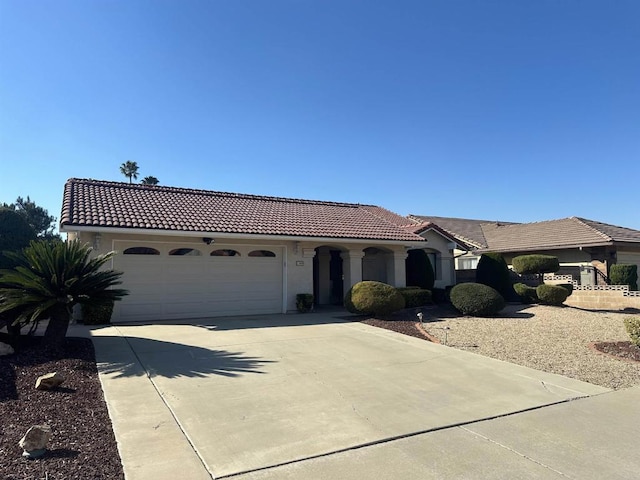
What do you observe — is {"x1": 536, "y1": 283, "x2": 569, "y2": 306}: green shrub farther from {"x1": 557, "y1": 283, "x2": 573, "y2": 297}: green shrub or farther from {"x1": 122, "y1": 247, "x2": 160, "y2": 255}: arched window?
{"x1": 122, "y1": 247, "x2": 160, "y2": 255}: arched window

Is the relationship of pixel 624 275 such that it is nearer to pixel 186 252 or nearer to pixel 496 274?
pixel 496 274

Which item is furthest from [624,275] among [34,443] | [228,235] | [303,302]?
[34,443]

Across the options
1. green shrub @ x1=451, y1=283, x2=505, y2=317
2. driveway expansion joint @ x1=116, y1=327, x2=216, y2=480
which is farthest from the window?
driveway expansion joint @ x1=116, y1=327, x2=216, y2=480

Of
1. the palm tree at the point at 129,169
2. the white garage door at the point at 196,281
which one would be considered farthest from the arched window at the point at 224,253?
the palm tree at the point at 129,169

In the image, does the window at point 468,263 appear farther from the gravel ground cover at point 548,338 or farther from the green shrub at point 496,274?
the gravel ground cover at point 548,338

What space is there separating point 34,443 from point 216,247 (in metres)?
11.2

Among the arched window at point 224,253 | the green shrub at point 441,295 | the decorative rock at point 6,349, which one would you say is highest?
the arched window at point 224,253

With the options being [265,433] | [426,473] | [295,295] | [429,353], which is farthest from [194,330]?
[426,473]

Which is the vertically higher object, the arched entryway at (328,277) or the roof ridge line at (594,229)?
the roof ridge line at (594,229)

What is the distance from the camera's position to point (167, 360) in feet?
26.7

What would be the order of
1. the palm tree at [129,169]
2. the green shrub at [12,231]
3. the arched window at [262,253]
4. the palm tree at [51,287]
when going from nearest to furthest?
the palm tree at [51,287] → the arched window at [262,253] → the green shrub at [12,231] → the palm tree at [129,169]

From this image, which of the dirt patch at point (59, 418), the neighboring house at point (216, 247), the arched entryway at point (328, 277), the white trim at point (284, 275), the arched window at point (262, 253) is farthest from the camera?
the arched entryway at point (328, 277)

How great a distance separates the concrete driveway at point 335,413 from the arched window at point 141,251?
4.49 metres

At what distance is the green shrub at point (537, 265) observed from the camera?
19.6 metres
